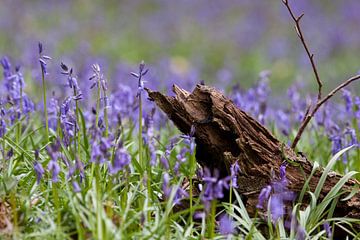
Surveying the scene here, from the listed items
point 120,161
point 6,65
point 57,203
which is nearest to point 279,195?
point 120,161

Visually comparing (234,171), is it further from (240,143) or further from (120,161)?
(120,161)

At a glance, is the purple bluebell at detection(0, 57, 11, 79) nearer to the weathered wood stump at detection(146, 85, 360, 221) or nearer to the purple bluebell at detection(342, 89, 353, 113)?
the weathered wood stump at detection(146, 85, 360, 221)

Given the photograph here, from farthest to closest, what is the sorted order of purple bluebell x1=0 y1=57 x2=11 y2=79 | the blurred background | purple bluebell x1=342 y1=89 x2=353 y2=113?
the blurred background
purple bluebell x1=342 y1=89 x2=353 y2=113
purple bluebell x1=0 y1=57 x2=11 y2=79

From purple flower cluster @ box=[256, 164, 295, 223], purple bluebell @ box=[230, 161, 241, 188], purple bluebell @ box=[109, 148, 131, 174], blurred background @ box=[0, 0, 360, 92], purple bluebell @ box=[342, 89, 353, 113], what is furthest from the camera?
blurred background @ box=[0, 0, 360, 92]

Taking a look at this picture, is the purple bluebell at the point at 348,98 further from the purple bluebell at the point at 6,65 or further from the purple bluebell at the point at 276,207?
the purple bluebell at the point at 6,65

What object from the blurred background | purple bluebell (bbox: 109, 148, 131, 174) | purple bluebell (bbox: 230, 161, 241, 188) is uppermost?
the blurred background

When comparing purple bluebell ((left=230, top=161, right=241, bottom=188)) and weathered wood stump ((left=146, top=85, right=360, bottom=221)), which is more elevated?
weathered wood stump ((left=146, top=85, right=360, bottom=221))

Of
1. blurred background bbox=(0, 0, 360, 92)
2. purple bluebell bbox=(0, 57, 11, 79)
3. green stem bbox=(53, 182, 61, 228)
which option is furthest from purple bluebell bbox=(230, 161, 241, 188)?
blurred background bbox=(0, 0, 360, 92)
